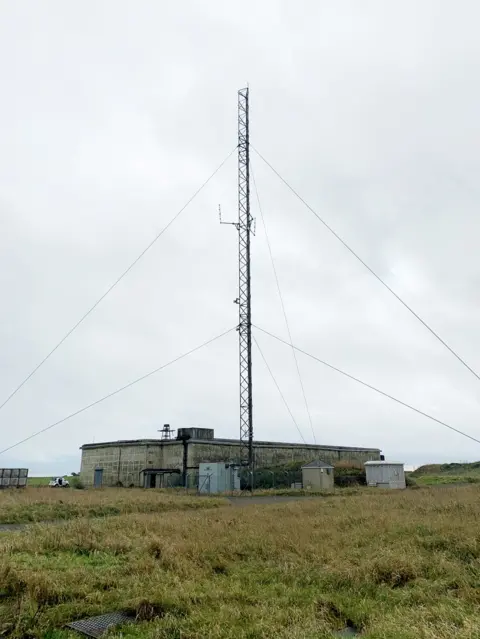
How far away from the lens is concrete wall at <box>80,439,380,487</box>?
42.3 meters

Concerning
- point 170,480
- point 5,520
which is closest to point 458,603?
point 5,520

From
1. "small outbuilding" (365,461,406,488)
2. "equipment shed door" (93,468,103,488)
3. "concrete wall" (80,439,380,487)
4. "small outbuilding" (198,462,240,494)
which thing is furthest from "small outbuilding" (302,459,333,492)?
"equipment shed door" (93,468,103,488)

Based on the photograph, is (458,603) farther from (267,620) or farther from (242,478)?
(242,478)

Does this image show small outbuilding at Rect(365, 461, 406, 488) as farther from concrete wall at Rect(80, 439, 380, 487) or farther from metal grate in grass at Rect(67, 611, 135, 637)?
metal grate in grass at Rect(67, 611, 135, 637)

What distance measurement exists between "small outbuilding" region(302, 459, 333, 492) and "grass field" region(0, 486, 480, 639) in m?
23.2

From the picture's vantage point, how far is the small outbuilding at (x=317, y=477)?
114 ft

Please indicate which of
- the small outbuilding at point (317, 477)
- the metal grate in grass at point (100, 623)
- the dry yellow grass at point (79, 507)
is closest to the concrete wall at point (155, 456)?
the small outbuilding at point (317, 477)

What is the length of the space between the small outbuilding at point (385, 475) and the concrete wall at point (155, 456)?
12248 mm

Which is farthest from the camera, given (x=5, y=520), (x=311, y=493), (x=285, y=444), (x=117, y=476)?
(x=285, y=444)

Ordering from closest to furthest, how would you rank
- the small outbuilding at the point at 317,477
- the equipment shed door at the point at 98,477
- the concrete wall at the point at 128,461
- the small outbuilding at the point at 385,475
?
1. the small outbuilding at the point at 317,477
2. the small outbuilding at the point at 385,475
3. the concrete wall at the point at 128,461
4. the equipment shed door at the point at 98,477

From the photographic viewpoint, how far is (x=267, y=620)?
5.71 meters

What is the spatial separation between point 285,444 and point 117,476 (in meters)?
16.8

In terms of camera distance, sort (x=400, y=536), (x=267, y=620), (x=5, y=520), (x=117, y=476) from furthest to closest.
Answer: (x=117, y=476), (x=5, y=520), (x=400, y=536), (x=267, y=620)

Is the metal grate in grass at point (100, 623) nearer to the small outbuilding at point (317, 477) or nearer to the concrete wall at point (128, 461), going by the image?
the small outbuilding at point (317, 477)
